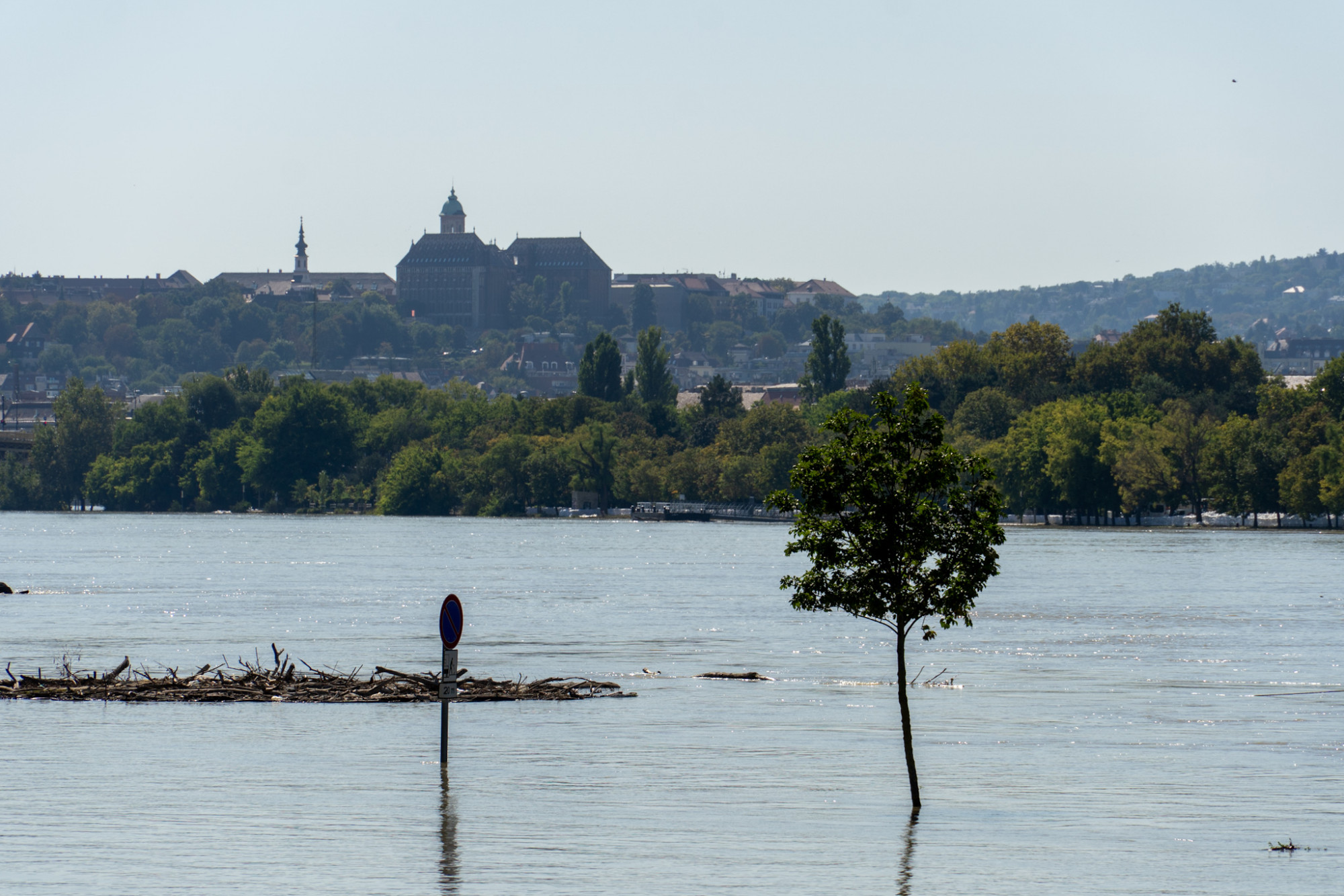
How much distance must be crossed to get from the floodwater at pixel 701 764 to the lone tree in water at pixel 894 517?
333 cm

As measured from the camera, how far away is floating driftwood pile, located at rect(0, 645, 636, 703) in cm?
4438

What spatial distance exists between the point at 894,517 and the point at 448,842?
7.40 metres

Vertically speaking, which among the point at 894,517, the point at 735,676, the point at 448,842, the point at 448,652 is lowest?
the point at 735,676

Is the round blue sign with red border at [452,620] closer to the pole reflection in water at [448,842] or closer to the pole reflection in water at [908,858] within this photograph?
the pole reflection in water at [448,842]

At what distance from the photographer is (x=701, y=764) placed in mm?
36125

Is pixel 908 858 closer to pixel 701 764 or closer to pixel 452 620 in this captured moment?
pixel 452 620

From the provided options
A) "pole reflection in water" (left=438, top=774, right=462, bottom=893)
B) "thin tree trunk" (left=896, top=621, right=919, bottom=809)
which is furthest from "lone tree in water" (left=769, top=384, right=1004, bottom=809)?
"pole reflection in water" (left=438, top=774, right=462, bottom=893)

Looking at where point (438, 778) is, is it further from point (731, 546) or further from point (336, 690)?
point (731, 546)

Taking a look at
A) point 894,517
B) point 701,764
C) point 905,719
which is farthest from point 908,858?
point 701,764

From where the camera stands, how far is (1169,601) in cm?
9188

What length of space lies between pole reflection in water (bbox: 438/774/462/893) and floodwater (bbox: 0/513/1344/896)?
0.10 metres

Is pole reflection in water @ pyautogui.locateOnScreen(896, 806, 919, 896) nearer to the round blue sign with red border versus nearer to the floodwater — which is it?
the floodwater

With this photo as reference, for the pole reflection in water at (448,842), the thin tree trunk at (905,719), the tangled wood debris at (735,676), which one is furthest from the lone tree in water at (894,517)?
the tangled wood debris at (735,676)

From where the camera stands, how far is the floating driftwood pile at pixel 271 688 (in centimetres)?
4438
